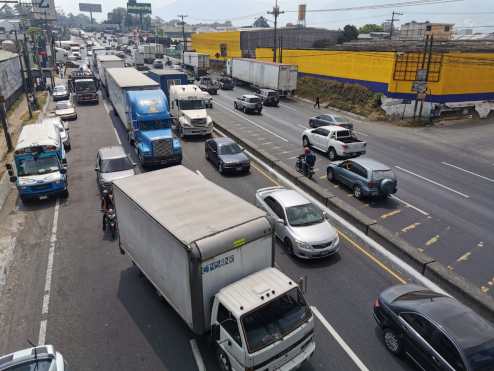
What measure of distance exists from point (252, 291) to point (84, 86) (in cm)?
4197

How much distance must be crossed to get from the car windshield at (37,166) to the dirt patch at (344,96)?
107ft

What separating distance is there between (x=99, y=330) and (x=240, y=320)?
450 cm

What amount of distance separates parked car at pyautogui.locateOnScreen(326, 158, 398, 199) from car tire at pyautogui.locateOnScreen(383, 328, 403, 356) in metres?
9.37

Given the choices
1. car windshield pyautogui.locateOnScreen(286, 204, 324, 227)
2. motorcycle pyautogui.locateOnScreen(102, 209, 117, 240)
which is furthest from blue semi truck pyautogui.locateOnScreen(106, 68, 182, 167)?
car windshield pyautogui.locateOnScreen(286, 204, 324, 227)

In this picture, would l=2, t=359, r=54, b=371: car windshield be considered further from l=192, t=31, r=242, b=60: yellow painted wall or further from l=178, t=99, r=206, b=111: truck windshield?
l=192, t=31, r=242, b=60: yellow painted wall

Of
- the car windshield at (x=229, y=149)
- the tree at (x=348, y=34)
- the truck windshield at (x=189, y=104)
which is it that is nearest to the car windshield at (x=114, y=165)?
the car windshield at (x=229, y=149)

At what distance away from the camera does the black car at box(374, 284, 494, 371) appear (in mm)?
7121

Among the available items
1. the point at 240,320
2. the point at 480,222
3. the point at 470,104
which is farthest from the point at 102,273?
the point at 470,104

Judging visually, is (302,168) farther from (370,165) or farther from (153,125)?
(153,125)

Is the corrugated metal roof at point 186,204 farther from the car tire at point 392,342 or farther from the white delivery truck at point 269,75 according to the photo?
the white delivery truck at point 269,75

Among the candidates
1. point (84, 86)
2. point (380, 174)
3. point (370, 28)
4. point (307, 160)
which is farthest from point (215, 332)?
point (370, 28)

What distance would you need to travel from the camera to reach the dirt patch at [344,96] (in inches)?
1630

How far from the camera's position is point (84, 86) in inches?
1667

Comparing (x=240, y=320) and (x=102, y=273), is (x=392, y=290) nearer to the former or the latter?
(x=240, y=320)
